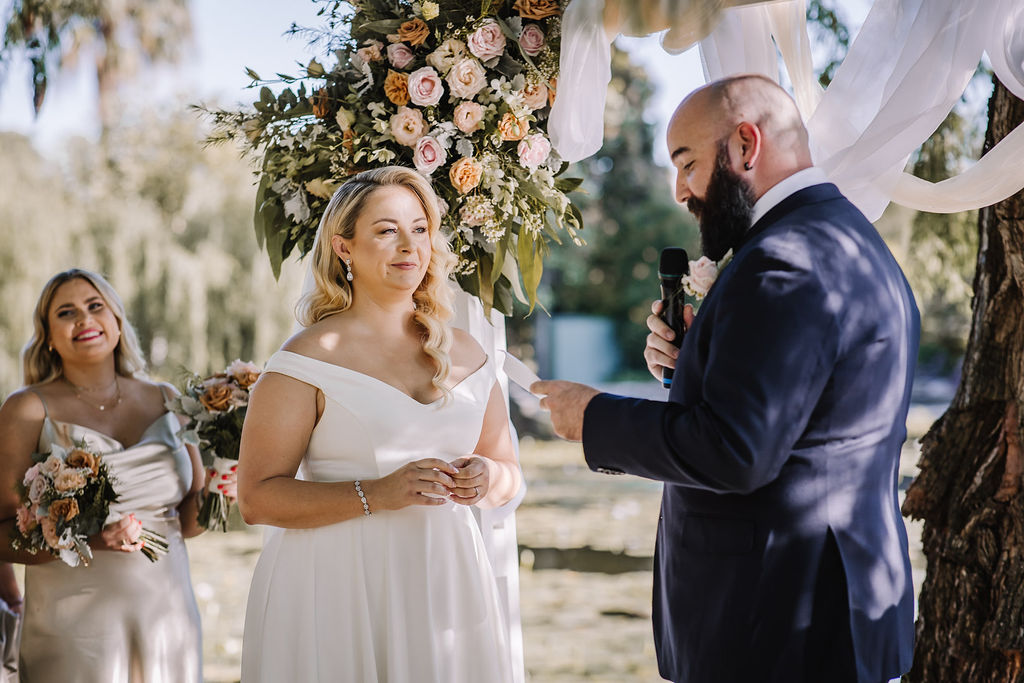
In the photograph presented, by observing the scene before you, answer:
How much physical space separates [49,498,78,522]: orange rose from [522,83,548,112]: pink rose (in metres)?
1.91

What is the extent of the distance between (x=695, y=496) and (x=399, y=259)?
104 cm

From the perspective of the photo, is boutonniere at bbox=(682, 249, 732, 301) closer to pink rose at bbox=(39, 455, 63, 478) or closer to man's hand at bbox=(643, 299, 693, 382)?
man's hand at bbox=(643, 299, 693, 382)

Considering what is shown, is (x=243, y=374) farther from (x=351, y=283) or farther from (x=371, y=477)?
(x=371, y=477)

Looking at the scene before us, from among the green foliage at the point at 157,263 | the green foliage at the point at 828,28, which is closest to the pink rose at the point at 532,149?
the green foliage at the point at 828,28

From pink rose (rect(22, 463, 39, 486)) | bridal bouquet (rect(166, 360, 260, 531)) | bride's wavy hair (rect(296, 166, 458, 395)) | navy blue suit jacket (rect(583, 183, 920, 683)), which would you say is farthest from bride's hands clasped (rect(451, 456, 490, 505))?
pink rose (rect(22, 463, 39, 486))

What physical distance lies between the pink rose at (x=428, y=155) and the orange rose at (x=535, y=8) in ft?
1.57

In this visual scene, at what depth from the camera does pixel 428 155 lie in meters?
2.93

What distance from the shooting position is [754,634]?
2.14 m

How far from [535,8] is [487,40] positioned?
7.2 inches

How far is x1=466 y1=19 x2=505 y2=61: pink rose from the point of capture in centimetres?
290

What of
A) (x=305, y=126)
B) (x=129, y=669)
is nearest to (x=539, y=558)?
(x=129, y=669)

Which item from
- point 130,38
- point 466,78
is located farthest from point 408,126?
point 130,38

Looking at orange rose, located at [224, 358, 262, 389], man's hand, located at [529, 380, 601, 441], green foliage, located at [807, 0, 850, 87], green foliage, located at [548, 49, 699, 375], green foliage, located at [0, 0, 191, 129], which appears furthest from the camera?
green foliage, located at [548, 49, 699, 375]

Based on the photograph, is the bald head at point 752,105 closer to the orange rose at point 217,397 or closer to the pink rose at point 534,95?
the pink rose at point 534,95
